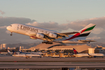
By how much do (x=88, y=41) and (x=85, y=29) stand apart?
559cm

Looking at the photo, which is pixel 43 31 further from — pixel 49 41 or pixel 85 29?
pixel 85 29

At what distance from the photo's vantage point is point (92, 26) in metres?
78.1

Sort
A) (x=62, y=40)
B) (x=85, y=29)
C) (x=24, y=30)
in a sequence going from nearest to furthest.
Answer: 1. (x=24, y=30)
2. (x=62, y=40)
3. (x=85, y=29)

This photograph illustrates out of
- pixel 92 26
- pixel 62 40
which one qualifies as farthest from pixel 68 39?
pixel 92 26

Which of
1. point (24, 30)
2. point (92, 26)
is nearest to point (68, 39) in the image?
point (92, 26)

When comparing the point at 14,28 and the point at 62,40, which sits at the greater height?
the point at 14,28

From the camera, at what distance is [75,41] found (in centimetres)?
7425

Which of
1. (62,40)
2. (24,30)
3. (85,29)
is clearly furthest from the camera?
(85,29)

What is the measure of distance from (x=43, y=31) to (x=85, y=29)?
2043 centimetres

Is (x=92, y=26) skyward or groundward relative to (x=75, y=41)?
Answer: skyward

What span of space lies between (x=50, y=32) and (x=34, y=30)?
632 cm

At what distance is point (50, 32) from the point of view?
67312 mm

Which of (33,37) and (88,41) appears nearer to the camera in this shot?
(33,37)

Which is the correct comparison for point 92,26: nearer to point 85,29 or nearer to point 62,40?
point 85,29
